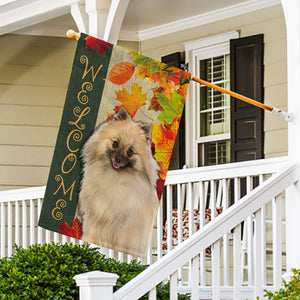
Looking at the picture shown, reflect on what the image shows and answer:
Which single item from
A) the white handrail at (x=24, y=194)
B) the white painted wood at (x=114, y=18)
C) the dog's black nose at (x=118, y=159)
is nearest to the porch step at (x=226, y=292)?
the dog's black nose at (x=118, y=159)

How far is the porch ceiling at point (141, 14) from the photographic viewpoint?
21.2 ft

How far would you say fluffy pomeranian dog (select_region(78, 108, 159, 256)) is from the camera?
4027 millimetres

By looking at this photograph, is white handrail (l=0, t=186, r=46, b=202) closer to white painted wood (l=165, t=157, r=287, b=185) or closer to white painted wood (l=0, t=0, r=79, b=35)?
white painted wood (l=165, t=157, r=287, b=185)

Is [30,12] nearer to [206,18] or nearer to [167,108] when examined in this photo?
[206,18]

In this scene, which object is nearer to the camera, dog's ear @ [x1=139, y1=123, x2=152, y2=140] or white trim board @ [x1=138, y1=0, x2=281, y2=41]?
dog's ear @ [x1=139, y1=123, x2=152, y2=140]

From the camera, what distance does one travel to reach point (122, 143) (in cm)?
407

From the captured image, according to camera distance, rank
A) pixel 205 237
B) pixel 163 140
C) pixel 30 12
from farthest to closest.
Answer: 1. pixel 30 12
2. pixel 163 140
3. pixel 205 237

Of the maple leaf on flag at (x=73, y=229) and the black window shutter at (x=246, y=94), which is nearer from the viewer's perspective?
the maple leaf on flag at (x=73, y=229)

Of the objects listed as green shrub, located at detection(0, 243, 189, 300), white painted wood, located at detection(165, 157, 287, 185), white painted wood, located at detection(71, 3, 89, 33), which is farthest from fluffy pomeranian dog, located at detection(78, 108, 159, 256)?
white painted wood, located at detection(71, 3, 89, 33)

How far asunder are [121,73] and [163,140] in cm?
47

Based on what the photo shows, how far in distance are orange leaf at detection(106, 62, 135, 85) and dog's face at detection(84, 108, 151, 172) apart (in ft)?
0.61

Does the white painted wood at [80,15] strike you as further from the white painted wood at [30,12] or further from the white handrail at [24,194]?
the white handrail at [24,194]

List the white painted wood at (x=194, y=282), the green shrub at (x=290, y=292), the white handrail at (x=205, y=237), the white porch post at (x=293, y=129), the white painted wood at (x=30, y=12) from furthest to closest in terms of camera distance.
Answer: the white painted wood at (x=30, y=12), the white porch post at (x=293, y=129), the white painted wood at (x=194, y=282), the white handrail at (x=205, y=237), the green shrub at (x=290, y=292)

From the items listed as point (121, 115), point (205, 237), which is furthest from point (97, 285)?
point (121, 115)
